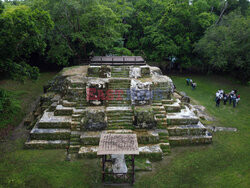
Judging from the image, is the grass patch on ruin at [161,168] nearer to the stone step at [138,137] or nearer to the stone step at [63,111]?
the stone step at [138,137]

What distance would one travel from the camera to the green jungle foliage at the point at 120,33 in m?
9.97

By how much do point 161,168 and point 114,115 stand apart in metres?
3.55

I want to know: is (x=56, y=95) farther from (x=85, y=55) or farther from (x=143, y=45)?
(x=143, y=45)

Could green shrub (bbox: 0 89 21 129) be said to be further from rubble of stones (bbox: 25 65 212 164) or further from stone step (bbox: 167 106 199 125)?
stone step (bbox: 167 106 199 125)

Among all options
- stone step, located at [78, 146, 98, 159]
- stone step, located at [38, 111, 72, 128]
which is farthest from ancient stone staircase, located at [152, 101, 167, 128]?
stone step, located at [38, 111, 72, 128]

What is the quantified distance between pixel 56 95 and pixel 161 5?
18.0 meters

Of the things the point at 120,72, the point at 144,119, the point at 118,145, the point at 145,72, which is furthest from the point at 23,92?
the point at 118,145

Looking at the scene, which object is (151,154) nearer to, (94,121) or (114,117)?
(114,117)

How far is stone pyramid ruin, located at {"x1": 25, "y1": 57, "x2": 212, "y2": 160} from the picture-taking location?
9766mm

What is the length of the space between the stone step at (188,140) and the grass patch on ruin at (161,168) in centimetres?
27

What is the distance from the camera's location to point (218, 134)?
11375 millimetres

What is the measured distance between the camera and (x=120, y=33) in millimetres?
21203

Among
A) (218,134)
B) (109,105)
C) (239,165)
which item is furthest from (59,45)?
(239,165)

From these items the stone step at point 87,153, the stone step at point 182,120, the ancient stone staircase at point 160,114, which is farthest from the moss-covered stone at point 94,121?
Result: the stone step at point 182,120
